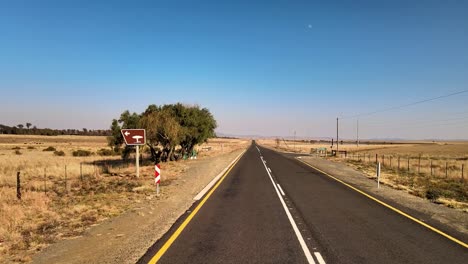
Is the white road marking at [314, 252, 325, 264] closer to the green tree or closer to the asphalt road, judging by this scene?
the asphalt road

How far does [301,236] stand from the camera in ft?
27.5

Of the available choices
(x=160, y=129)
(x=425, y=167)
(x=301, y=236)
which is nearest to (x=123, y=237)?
(x=301, y=236)

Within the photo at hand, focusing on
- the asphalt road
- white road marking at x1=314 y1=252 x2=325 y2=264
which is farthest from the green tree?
white road marking at x1=314 y1=252 x2=325 y2=264

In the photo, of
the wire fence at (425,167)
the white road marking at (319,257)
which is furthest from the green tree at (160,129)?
the white road marking at (319,257)

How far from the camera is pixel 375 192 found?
16.9 metres

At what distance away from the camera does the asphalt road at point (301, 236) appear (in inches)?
271

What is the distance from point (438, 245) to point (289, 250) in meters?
3.31

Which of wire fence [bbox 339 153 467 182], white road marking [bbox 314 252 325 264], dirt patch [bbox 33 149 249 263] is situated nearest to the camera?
white road marking [bbox 314 252 325 264]

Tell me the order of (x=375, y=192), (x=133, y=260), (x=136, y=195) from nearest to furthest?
(x=133, y=260), (x=136, y=195), (x=375, y=192)

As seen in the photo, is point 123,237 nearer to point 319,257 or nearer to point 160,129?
point 319,257

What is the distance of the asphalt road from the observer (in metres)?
6.87

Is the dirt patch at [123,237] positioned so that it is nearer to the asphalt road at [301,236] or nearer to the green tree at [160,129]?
the asphalt road at [301,236]

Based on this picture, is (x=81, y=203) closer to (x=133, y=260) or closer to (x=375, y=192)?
(x=133, y=260)

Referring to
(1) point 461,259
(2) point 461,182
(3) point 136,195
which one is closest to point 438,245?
(1) point 461,259
